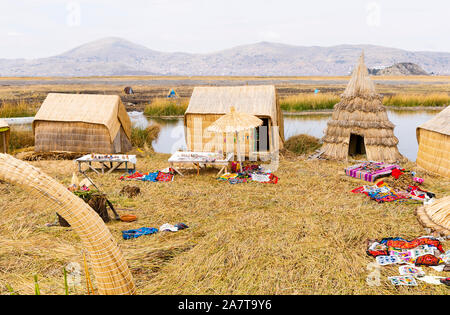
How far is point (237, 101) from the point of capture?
12695mm

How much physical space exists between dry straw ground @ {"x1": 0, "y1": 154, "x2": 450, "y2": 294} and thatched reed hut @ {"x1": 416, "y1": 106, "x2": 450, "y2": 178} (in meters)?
1.06

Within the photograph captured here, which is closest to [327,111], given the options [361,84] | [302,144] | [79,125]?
[302,144]

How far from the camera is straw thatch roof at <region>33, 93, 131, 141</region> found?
12.8 meters

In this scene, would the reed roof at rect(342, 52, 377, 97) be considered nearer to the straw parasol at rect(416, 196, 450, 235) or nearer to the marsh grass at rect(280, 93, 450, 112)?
the straw parasol at rect(416, 196, 450, 235)

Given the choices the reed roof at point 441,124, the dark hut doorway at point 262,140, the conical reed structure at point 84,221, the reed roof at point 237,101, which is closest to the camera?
the conical reed structure at point 84,221

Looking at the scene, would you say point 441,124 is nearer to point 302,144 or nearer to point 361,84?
point 361,84

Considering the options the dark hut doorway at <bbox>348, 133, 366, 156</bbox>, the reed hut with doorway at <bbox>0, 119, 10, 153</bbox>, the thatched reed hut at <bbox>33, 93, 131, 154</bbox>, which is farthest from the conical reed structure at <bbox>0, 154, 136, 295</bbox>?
the dark hut doorway at <bbox>348, 133, 366, 156</bbox>

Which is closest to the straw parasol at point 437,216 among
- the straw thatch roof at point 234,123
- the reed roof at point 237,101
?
the straw thatch roof at point 234,123

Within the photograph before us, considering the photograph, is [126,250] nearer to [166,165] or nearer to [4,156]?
[4,156]

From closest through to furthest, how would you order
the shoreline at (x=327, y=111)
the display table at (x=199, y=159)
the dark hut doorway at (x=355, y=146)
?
the display table at (x=199, y=159), the dark hut doorway at (x=355, y=146), the shoreline at (x=327, y=111)

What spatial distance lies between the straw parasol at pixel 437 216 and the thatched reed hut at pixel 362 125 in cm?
524

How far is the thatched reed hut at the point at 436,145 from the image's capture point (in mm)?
9930

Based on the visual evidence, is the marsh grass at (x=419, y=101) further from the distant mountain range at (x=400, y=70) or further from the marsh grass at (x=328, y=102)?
the distant mountain range at (x=400, y=70)

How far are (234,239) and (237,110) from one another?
7413 mm
